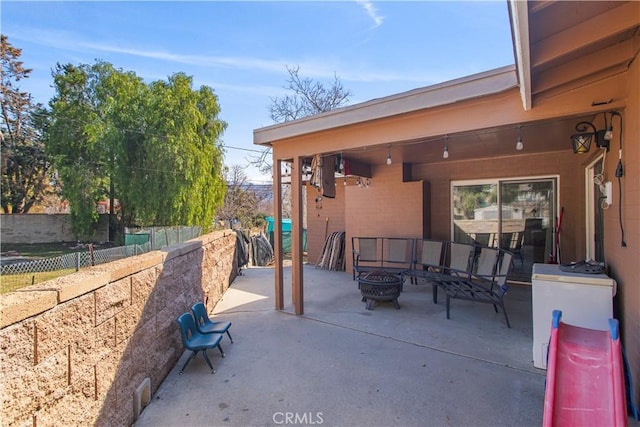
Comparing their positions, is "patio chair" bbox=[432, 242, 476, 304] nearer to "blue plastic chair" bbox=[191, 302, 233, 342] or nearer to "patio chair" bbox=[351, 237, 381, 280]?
"patio chair" bbox=[351, 237, 381, 280]

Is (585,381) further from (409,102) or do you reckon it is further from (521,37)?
(409,102)

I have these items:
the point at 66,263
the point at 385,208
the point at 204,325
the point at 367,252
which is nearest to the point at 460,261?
the point at 367,252

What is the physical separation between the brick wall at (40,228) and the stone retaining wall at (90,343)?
16.8 m

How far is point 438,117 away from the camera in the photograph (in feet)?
11.3

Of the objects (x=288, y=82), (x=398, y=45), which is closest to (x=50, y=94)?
(x=288, y=82)

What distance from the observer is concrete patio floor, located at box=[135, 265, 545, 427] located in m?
2.44

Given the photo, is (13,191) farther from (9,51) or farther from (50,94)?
(9,51)

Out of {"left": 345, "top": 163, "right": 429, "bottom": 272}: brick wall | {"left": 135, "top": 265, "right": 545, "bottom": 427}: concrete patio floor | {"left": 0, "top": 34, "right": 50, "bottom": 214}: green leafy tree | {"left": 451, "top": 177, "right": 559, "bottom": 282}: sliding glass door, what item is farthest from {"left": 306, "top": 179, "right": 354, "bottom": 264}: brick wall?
{"left": 0, "top": 34, "right": 50, "bottom": 214}: green leafy tree

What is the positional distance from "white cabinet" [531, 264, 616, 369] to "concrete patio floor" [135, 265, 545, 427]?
38 centimetres

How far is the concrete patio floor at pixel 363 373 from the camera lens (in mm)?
2441

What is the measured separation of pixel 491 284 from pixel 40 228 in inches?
832

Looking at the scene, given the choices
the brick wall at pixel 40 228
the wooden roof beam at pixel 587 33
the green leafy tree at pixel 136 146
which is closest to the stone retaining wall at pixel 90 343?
the wooden roof beam at pixel 587 33

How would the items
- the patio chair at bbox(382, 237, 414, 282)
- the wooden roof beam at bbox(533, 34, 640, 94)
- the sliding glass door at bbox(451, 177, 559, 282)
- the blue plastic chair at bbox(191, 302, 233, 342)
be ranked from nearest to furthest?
the wooden roof beam at bbox(533, 34, 640, 94), the blue plastic chair at bbox(191, 302, 233, 342), the sliding glass door at bbox(451, 177, 559, 282), the patio chair at bbox(382, 237, 414, 282)

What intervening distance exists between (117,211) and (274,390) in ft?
56.6
